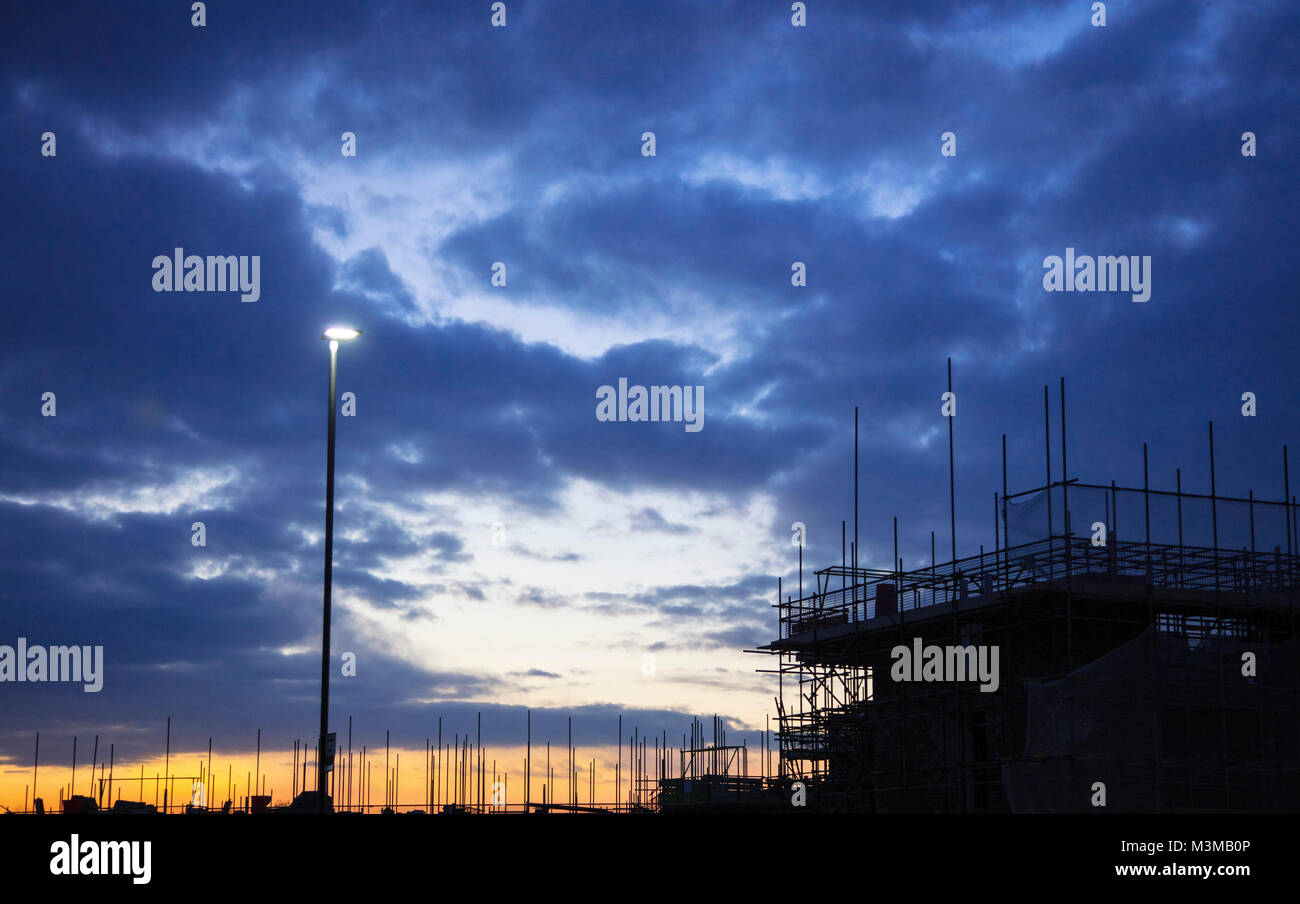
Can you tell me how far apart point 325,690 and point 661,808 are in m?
29.1

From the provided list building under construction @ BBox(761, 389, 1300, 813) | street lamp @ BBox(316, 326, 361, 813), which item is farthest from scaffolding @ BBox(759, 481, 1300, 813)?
street lamp @ BBox(316, 326, 361, 813)

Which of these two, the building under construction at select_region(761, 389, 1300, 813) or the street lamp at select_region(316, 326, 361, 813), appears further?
the building under construction at select_region(761, 389, 1300, 813)

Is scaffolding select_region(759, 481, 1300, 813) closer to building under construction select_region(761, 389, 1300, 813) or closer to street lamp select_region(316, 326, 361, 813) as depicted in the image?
building under construction select_region(761, 389, 1300, 813)

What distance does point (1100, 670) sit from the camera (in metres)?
29.4

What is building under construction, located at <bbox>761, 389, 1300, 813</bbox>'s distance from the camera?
96.3ft

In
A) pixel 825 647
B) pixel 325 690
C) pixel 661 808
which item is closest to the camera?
pixel 325 690

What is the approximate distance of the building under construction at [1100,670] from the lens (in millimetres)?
29344

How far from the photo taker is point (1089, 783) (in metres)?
29.0
